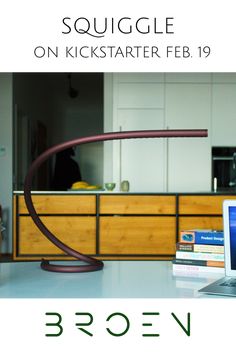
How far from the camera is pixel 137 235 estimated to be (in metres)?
5.45

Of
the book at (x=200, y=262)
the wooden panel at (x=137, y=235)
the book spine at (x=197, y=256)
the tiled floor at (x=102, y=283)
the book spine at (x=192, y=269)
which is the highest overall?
the book spine at (x=197, y=256)

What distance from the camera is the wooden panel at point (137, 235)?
5.44 metres

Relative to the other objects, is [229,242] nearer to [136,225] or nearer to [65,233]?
[136,225]

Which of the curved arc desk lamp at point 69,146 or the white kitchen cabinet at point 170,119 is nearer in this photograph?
the curved arc desk lamp at point 69,146

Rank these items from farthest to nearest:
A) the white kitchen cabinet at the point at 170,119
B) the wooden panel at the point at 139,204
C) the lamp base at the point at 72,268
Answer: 1. the white kitchen cabinet at the point at 170,119
2. the wooden panel at the point at 139,204
3. the lamp base at the point at 72,268

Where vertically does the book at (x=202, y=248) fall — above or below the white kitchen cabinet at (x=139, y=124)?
below

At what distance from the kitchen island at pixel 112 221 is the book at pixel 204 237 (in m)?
3.12
